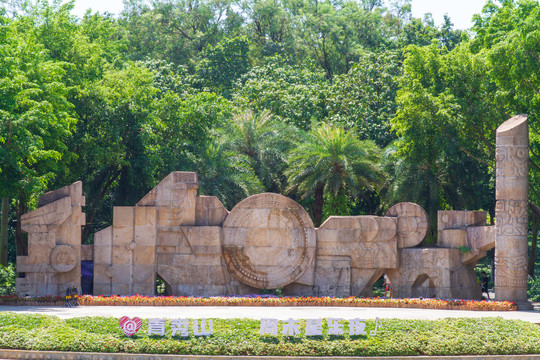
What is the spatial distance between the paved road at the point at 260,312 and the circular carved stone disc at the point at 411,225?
341cm

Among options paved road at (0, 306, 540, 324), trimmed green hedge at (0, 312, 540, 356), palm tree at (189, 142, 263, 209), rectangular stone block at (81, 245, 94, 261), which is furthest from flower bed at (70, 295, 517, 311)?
palm tree at (189, 142, 263, 209)

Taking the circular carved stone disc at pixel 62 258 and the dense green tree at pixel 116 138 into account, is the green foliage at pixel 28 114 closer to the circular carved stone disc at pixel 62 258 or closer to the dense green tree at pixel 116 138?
the circular carved stone disc at pixel 62 258

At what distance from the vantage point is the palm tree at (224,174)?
37594 mm

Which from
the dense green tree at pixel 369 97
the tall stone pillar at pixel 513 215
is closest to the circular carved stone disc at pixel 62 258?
the tall stone pillar at pixel 513 215

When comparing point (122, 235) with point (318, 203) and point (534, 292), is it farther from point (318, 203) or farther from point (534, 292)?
point (534, 292)

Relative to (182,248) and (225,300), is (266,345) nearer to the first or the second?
(225,300)

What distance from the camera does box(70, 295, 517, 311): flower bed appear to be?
28453mm

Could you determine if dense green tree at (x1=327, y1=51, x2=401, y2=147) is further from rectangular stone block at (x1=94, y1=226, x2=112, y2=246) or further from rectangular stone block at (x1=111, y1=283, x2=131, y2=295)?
rectangular stone block at (x1=111, y1=283, x2=131, y2=295)

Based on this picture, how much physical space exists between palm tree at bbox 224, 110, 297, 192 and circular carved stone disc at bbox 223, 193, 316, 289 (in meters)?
8.76

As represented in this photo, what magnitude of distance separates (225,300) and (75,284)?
18.8ft

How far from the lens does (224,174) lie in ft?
125

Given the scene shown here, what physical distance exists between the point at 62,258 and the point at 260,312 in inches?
318

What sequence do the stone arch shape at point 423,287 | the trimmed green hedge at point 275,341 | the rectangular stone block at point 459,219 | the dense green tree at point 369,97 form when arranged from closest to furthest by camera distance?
the trimmed green hedge at point 275,341 < the stone arch shape at point 423,287 < the rectangular stone block at point 459,219 < the dense green tree at point 369,97

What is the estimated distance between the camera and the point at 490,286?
45.5 metres
